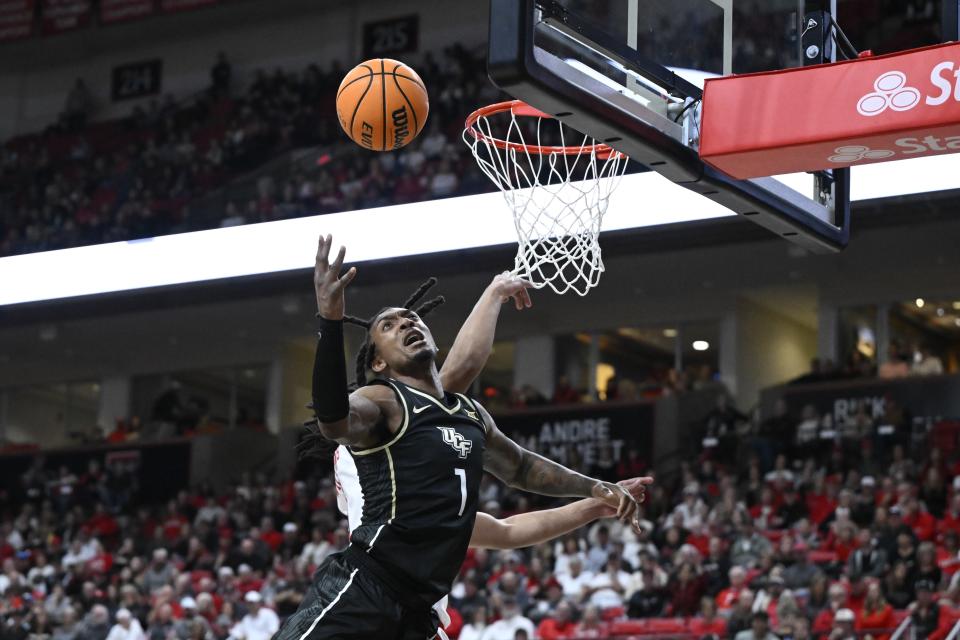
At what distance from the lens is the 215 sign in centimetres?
2800

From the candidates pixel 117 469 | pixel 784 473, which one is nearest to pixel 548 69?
pixel 784 473

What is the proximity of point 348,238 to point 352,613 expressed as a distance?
47.2 ft

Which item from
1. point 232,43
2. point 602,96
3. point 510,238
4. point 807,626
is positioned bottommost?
point 807,626

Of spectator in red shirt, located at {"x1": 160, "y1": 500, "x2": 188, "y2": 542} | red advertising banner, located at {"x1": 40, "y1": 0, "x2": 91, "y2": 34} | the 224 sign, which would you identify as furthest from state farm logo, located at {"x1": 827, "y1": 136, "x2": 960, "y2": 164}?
red advertising banner, located at {"x1": 40, "y1": 0, "x2": 91, "y2": 34}

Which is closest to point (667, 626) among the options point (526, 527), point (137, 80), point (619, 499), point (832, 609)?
point (832, 609)

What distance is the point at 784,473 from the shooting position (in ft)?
54.5

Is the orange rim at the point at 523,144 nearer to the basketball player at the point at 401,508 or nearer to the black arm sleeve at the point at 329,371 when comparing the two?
the basketball player at the point at 401,508

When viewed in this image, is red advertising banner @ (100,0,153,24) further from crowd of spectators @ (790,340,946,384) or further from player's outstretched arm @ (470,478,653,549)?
player's outstretched arm @ (470,478,653,549)

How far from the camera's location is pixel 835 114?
5656mm

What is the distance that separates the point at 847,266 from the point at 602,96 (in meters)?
15.9

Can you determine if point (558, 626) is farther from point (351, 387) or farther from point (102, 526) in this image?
point (102, 526)

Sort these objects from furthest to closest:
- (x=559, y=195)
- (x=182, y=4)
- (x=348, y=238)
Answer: (x=182, y=4), (x=348, y=238), (x=559, y=195)

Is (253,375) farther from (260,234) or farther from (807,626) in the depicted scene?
(807,626)

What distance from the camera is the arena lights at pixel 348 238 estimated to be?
1550 centimetres
